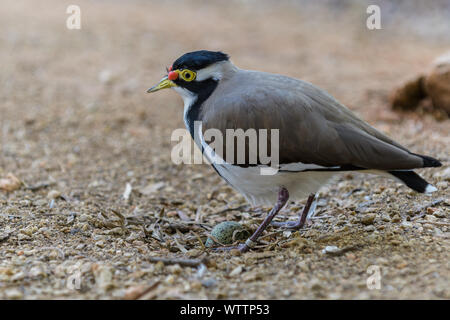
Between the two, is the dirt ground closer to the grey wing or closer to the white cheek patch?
the grey wing

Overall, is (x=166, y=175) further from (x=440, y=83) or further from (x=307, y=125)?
(x=440, y=83)

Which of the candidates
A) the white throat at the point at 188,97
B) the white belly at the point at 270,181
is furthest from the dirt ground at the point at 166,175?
the white throat at the point at 188,97

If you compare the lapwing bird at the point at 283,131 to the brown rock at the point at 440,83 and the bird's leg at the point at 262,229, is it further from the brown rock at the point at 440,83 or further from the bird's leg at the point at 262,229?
the brown rock at the point at 440,83

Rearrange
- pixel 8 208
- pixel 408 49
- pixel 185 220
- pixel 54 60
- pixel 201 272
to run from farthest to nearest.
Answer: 1. pixel 408 49
2. pixel 54 60
3. pixel 185 220
4. pixel 8 208
5. pixel 201 272

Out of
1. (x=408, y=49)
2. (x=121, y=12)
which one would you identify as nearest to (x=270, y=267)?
(x=408, y=49)

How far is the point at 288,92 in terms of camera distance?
4.23 m

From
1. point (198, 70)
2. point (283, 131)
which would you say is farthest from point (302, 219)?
point (198, 70)

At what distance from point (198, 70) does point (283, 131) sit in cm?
102

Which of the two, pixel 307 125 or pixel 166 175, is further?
pixel 166 175

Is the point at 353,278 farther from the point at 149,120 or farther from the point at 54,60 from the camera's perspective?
the point at 54,60

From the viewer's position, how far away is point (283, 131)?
4062 mm

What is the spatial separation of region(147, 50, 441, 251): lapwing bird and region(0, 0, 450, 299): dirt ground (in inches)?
18.9

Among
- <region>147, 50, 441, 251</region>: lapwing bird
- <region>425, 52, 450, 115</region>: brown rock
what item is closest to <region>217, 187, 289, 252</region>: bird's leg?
<region>147, 50, 441, 251</region>: lapwing bird

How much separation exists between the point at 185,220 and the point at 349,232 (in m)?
1.62
